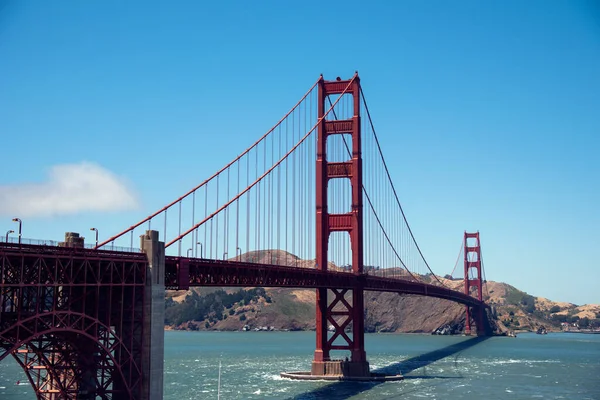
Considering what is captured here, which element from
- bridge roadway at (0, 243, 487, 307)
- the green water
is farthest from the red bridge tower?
the green water

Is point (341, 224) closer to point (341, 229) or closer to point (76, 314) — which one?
point (341, 229)

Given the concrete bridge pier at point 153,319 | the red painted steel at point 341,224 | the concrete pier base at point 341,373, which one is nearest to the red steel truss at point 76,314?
the concrete bridge pier at point 153,319

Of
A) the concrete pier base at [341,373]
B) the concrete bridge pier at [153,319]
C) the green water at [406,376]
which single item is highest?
the concrete bridge pier at [153,319]

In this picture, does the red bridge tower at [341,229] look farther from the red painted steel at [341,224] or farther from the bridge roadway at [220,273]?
the bridge roadway at [220,273]

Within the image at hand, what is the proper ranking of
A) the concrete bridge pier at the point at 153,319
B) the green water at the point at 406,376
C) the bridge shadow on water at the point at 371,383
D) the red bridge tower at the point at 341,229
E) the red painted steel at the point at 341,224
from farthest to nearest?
the red painted steel at the point at 341,224 → the red bridge tower at the point at 341,229 → the green water at the point at 406,376 → the bridge shadow on water at the point at 371,383 → the concrete bridge pier at the point at 153,319

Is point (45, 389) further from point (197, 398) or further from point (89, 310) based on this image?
point (197, 398)

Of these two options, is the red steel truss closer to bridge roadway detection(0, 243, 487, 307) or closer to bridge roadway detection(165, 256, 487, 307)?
bridge roadway detection(0, 243, 487, 307)

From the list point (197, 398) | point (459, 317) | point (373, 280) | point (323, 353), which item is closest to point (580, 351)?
point (459, 317)
